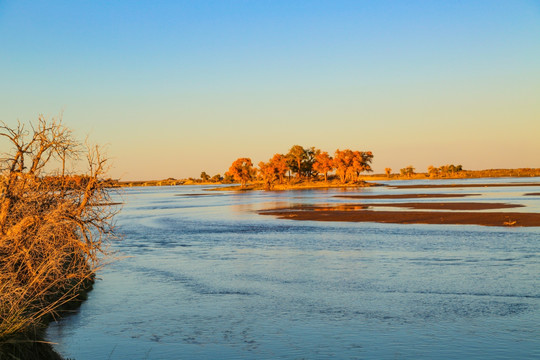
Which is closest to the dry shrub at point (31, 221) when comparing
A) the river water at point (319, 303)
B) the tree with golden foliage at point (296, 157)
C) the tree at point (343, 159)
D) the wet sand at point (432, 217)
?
the river water at point (319, 303)

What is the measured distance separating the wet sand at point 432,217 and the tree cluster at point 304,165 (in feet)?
328

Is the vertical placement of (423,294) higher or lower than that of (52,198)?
lower

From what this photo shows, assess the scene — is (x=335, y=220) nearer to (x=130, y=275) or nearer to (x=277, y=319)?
(x=130, y=275)

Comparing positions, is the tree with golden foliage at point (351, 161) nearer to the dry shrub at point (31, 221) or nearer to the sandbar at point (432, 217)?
the sandbar at point (432, 217)

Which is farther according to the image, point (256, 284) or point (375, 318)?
point (256, 284)

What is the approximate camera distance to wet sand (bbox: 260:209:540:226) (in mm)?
39250

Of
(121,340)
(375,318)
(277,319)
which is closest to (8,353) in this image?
(121,340)

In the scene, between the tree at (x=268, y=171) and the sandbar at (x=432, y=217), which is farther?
the tree at (x=268, y=171)

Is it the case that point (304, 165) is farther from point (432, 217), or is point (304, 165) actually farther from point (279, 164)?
point (432, 217)

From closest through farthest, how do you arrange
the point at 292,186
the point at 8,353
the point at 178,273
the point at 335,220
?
the point at 8,353
the point at 178,273
the point at 335,220
the point at 292,186

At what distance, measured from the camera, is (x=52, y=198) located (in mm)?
13367

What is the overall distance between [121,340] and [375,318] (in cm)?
736

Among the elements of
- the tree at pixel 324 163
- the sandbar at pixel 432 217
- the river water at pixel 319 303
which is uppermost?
the tree at pixel 324 163

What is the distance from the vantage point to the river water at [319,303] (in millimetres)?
12867
